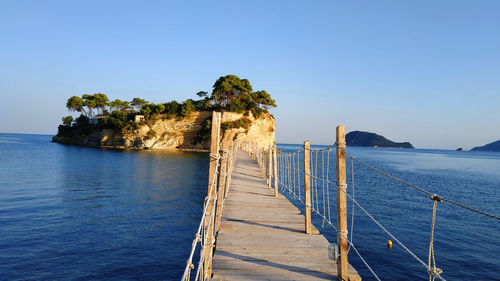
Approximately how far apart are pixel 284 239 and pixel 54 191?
58.7ft

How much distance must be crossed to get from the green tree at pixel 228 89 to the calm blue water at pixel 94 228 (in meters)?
40.8

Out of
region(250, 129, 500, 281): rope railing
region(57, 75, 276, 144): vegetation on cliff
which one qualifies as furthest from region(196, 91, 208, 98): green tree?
region(250, 129, 500, 281): rope railing

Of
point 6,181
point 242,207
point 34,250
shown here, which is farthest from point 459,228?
point 6,181

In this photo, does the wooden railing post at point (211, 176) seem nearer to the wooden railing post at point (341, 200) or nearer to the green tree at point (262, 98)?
the wooden railing post at point (341, 200)

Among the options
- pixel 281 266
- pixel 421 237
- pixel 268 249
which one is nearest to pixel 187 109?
pixel 421 237

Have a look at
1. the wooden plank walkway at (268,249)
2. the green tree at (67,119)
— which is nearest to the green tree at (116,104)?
the green tree at (67,119)

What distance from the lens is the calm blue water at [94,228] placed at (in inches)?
308

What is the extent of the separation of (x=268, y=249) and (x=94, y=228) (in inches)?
378

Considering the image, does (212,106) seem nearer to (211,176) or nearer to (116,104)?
(116,104)

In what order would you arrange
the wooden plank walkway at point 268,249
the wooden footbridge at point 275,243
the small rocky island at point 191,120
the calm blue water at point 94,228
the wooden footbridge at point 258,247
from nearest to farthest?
the wooden footbridge at point 275,243
the wooden footbridge at point 258,247
the wooden plank walkway at point 268,249
the calm blue water at point 94,228
the small rocky island at point 191,120

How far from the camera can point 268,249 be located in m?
4.46

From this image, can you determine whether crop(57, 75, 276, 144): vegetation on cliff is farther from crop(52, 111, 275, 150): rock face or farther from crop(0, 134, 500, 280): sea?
crop(0, 134, 500, 280): sea

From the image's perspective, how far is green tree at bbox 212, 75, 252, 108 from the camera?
58.9 metres

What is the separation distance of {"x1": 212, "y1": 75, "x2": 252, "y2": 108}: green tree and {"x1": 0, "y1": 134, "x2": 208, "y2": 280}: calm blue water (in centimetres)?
4079
